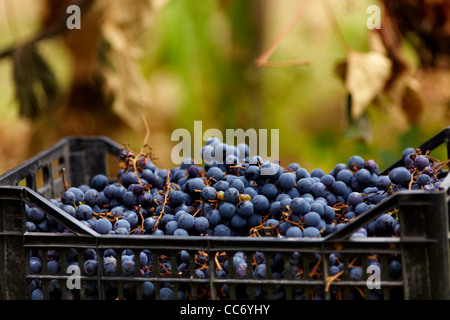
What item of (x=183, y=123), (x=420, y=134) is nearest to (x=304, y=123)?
(x=183, y=123)

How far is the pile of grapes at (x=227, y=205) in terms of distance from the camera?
736 mm

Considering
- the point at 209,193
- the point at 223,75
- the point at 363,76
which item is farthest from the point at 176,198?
the point at 223,75

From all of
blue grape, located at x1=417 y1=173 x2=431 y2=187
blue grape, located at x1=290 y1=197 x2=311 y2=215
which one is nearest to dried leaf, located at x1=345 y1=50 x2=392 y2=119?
blue grape, located at x1=417 y1=173 x2=431 y2=187

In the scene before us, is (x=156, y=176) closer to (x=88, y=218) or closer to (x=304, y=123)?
(x=88, y=218)

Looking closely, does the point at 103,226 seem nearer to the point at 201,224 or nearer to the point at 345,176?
the point at 201,224

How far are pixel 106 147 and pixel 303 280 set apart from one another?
589 mm

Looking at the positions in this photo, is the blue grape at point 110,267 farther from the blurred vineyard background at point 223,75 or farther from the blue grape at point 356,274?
the blurred vineyard background at point 223,75

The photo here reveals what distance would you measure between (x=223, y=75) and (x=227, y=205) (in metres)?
1.85

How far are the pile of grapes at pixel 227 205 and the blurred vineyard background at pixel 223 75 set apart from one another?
24.9 inches

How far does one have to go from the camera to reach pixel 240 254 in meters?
0.73

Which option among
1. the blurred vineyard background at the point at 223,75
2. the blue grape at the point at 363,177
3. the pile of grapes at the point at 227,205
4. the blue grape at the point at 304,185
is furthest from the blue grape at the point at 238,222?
the blurred vineyard background at the point at 223,75

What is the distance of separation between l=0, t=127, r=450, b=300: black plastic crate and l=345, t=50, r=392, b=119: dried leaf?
763 mm

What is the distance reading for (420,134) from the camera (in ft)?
6.53

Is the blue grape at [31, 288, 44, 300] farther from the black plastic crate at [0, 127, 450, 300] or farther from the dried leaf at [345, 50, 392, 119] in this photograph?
the dried leaf at [345, 50, 392, 119]
